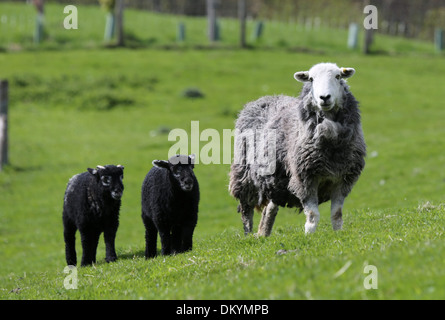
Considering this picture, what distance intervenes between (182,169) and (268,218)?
6.33ft

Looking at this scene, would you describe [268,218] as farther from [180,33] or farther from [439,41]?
[439,41]

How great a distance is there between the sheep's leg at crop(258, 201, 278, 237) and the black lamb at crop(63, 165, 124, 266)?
255 centimetres

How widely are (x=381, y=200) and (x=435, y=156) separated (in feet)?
20.1

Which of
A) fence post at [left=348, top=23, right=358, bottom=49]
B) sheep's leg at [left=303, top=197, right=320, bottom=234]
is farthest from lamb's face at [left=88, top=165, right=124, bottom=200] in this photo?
fence post at [left=348, top=23, right=358, bottom=49]

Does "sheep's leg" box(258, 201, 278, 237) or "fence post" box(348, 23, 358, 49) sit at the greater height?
"fence post" box(348, 23, 358, 49)

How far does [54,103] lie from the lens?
37719 mm

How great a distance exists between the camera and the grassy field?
7254mm

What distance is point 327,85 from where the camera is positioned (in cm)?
952

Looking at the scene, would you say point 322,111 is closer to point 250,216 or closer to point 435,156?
point 250,216

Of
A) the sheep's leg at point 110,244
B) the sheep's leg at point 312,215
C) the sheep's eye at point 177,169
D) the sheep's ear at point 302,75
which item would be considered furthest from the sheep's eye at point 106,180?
the sheep's ear at point 302,75

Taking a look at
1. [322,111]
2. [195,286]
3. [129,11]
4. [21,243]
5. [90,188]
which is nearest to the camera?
[195,286]

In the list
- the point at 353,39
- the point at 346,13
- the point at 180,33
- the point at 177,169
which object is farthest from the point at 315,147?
the point at 346,13

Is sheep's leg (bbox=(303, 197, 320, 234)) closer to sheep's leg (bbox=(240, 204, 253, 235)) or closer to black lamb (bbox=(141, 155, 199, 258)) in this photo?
black lamb (bbox=(141, 155, 199, 258))

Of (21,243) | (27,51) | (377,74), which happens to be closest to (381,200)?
(21,243)
